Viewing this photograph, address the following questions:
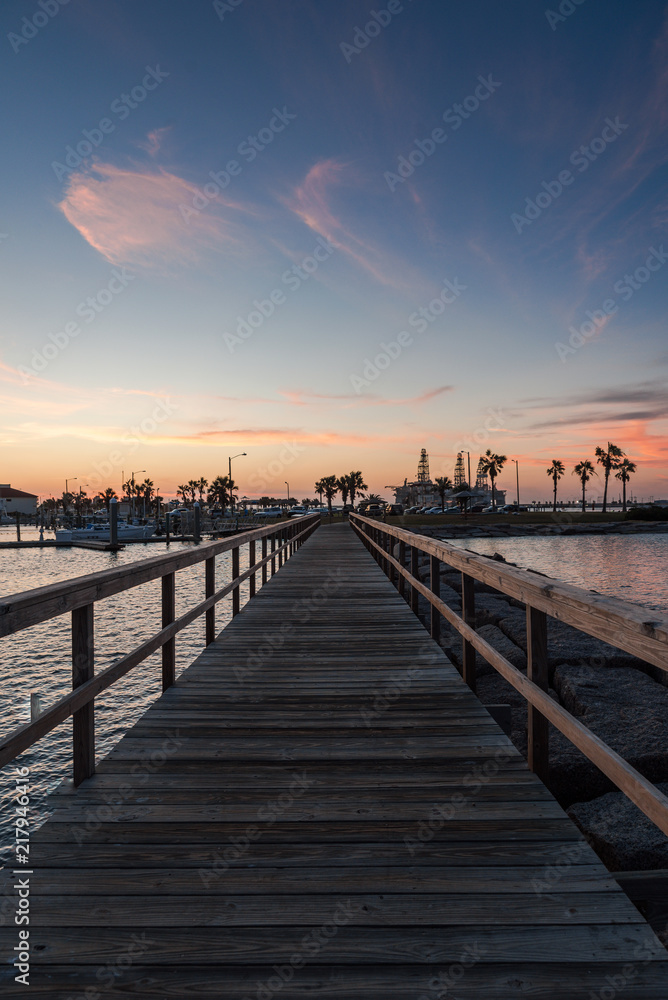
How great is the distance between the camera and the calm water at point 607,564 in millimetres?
24031

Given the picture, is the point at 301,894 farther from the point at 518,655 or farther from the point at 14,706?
the point at 14,706

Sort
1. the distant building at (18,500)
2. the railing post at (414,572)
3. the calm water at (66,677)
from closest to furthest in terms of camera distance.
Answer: the railing post at (414,572), the calm water at (66,677), the distant building at (18,500)

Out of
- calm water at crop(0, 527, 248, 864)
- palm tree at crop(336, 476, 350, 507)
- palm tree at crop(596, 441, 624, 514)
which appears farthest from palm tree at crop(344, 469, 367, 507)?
calm water at crop(0, 527, 248, 864)

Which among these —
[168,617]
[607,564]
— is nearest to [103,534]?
[607,564]

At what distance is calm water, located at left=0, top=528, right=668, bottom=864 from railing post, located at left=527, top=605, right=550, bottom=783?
1.45 m

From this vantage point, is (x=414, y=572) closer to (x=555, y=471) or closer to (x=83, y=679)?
(x=83, y=679)

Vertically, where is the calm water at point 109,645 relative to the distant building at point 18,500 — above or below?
below

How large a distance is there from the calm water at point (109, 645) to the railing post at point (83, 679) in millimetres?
2021

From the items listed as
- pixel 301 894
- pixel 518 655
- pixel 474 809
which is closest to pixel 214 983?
pixel 301 894

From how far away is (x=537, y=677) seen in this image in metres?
2.92

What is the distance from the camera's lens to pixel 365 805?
279 centimetres

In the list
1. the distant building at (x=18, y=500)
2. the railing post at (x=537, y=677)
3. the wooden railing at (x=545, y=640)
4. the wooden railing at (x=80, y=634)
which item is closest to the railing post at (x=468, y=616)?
the wooden railing at (x=545, y=640)

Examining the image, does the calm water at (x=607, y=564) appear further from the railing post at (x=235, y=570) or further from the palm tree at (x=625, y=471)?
the palm tree at (x=625, y=471)

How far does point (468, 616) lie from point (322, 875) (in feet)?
7.88
